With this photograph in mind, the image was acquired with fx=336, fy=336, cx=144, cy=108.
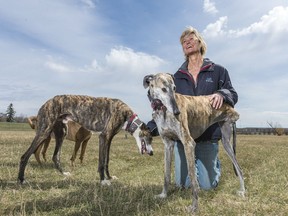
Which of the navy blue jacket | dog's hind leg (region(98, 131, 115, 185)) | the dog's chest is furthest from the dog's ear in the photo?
dog's hind leg (region(98, 131, 115, 185))

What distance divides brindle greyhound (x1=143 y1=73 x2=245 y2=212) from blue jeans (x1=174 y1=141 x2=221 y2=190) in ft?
3.21

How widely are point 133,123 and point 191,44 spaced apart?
2956 millimetres

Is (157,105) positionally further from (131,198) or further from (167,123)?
(131,198)

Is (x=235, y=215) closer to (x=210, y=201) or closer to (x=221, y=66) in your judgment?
(x=210, y=201)

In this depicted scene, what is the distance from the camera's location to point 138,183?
7.71 metres

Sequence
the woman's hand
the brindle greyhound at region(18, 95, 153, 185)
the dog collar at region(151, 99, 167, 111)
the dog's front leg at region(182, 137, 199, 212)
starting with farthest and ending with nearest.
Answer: the brindle greyhound at region(18, 95, 153, 185), the woman's hand, the dog collar at region(151, 99, 167, 111), the dog's front leg at region(182, 137, 199, 212)

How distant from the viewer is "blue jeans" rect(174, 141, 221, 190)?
743cm

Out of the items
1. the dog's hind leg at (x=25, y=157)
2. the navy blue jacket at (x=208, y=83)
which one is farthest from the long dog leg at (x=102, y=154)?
the navy blue jacket at (x=208, y=83)

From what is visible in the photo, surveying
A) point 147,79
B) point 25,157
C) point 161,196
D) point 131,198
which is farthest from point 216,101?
point 25,157

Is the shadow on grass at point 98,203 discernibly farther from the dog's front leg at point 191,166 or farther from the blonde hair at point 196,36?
the blonde hair at point 196,36

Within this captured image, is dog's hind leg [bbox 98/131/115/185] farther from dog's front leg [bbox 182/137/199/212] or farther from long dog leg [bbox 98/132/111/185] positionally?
dog's front leg [bbox 182/137/199/212]

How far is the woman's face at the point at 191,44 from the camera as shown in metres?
7.30

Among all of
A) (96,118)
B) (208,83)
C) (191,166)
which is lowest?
(191,166)

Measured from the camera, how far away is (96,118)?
29.6 ft
